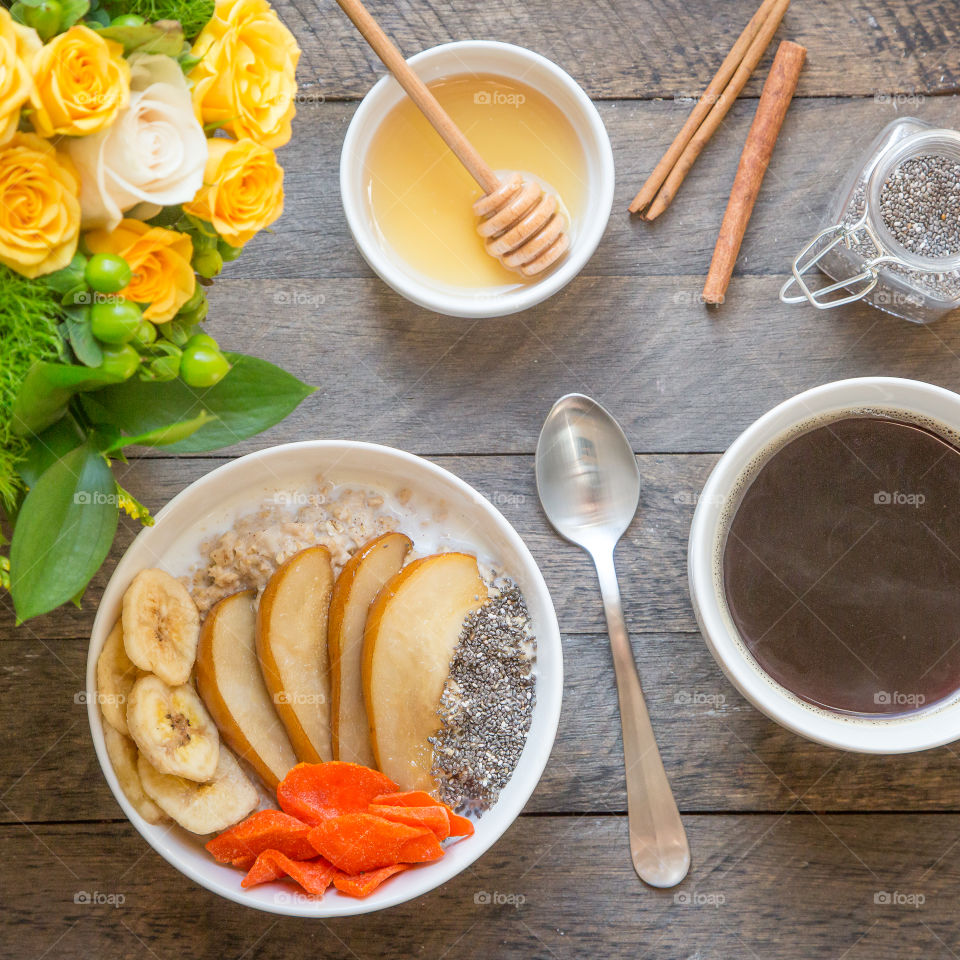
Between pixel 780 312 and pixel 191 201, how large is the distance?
717mm

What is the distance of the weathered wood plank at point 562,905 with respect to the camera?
104cm

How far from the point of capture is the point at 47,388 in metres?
0.67

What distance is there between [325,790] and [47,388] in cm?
48

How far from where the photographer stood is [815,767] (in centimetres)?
107

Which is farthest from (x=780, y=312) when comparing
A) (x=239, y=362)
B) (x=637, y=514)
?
(x=239, y=362)

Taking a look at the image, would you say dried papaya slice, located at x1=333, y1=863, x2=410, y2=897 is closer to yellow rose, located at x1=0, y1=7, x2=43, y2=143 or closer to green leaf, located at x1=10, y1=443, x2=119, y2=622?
green leaf, located at x1=10, y1=443, x2=119, y2=622

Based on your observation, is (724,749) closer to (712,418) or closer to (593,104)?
(712,418)

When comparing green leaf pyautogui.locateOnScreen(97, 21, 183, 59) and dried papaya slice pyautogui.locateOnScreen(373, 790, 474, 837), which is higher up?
green leaf pyautogui.locateOnScreen(97, 21, 183, 59)

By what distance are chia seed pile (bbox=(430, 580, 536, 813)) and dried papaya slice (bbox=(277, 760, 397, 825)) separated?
0.30 feet

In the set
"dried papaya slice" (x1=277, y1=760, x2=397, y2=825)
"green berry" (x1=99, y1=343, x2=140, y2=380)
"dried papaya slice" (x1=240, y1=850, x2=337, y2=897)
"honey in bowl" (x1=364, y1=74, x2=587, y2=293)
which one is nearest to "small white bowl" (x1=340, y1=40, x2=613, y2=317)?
"honey in bowl" (x1=364, y1=74, x2=587, y2=293)

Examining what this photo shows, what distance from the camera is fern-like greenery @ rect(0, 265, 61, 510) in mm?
652

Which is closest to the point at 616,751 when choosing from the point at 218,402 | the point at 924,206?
the point at 218,402

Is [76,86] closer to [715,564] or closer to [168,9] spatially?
[168,9]

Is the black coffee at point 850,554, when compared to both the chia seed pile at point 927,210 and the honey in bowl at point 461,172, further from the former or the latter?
the honey in bowl at point 461,172
